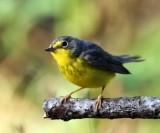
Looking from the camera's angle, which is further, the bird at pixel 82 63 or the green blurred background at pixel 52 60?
the green blurred background at pixel 52 60

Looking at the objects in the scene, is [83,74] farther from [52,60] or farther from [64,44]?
[52,60]

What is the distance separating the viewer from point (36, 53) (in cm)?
455

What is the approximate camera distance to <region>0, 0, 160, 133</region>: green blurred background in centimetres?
354

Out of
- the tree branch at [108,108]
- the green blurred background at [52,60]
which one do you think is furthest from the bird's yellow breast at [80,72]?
the green blurred background at [52,60]

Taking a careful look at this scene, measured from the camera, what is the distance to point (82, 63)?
2.73m

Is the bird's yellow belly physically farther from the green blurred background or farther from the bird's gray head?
the green blurred background

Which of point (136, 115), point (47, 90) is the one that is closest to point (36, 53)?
point (47, 90)

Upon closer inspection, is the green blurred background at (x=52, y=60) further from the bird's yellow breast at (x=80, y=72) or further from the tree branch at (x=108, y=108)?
the tree branch at (x=108, y=108)

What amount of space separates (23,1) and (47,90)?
2.42 ft

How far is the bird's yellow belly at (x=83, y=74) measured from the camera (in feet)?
8.66

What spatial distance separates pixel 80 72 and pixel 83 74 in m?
0.02

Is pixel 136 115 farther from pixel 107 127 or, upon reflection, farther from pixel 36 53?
pixel 36 53

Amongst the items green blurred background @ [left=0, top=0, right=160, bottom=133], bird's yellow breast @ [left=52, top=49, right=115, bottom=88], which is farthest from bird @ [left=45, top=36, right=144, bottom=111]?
green blurred background @ [left=0, top=0, right=160, bottom=133]

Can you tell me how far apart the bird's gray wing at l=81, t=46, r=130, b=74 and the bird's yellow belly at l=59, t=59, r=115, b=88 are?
31mm
